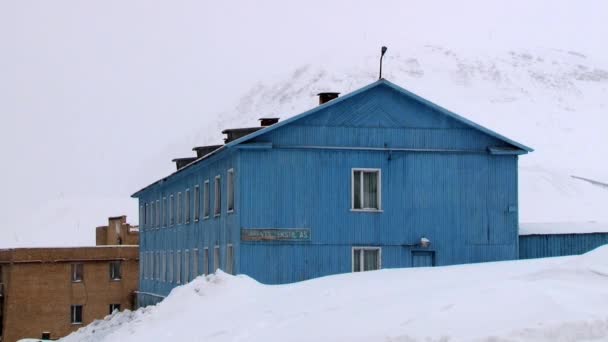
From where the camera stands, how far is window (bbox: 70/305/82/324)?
65125 mm

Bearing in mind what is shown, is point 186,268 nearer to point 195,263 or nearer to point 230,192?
point 195,263

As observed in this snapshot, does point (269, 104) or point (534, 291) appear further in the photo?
point (269, 104)

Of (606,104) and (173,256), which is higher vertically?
(606,104)

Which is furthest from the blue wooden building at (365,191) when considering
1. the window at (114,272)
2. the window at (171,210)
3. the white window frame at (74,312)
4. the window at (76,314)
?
the window at (114,272)

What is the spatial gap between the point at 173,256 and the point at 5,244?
330 feet

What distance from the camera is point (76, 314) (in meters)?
65.2

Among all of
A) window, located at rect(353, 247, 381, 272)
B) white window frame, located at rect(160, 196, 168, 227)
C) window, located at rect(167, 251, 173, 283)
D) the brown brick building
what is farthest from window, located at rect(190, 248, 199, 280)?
the brown brick building

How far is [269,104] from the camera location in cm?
18500

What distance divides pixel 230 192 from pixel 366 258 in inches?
186

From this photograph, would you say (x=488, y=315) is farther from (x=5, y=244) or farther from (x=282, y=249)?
(x=5, y=244)

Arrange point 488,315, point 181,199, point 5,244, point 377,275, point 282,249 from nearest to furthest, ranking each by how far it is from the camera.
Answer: point 488,315
point 377,275
point 282,249
point 181,199
point 5,244

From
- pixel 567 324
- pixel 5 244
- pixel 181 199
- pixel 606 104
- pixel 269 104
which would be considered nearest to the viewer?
pixel 567 324

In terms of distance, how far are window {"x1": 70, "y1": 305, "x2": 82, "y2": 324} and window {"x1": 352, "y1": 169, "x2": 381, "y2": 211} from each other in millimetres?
31128

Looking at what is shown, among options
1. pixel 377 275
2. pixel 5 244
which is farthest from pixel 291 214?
pixel 5 244
